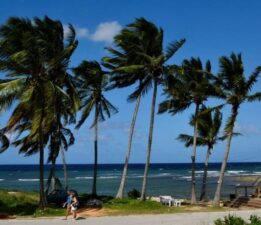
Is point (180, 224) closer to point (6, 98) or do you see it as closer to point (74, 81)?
point (6, 98)

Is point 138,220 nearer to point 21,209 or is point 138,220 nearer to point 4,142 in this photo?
point 21,209

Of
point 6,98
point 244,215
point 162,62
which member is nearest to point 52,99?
point 6,98

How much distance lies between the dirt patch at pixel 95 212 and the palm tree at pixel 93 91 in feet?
18.1

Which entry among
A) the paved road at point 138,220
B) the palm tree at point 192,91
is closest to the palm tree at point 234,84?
the palm tree at point 192,91

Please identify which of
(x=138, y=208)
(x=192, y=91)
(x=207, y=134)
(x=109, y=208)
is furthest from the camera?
(x=207, y=134)

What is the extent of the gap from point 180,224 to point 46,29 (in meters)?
14.1

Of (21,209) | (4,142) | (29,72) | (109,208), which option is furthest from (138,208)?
(4,142)

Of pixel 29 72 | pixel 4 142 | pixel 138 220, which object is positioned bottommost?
pixel 138 220

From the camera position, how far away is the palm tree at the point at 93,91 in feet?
109

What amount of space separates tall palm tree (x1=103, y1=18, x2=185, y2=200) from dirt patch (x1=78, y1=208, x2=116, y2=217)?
423 centimetres

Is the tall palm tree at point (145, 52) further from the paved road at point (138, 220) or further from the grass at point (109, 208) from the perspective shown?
the paved road at point (138, 220)

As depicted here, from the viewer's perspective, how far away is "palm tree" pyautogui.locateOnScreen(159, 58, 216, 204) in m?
33.8

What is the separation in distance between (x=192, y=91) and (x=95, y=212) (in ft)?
42.0

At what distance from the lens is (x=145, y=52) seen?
3188 centimetres
